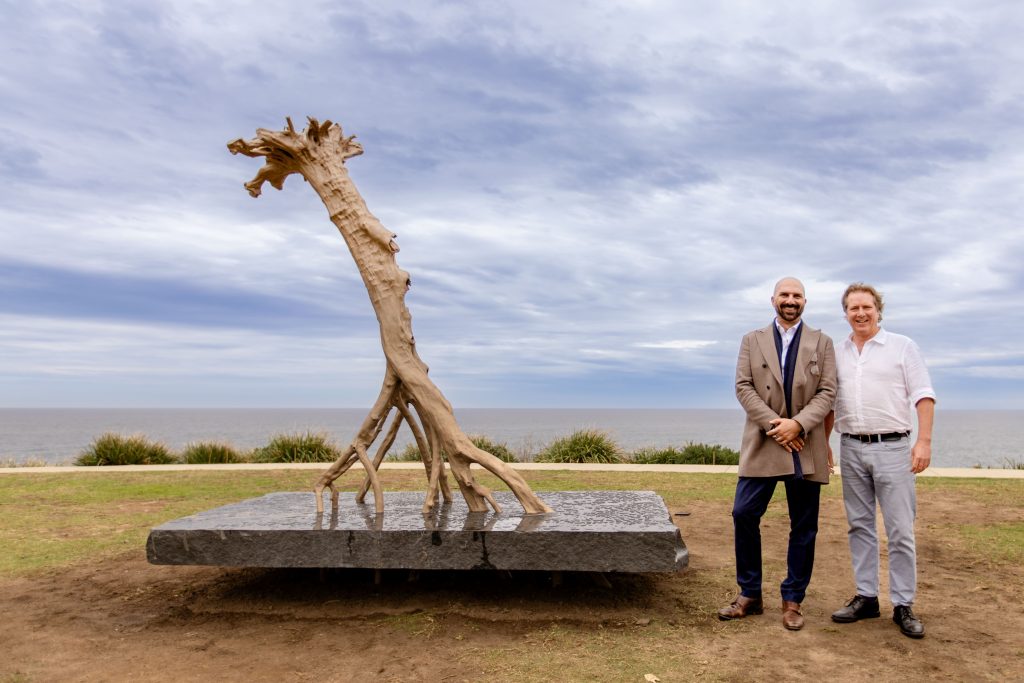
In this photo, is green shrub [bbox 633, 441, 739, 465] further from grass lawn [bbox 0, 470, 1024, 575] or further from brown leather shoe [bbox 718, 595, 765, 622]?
brown leather shoe [bbox 718, 595, 765, 622]

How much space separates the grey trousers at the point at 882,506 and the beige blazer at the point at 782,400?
0.93 ft

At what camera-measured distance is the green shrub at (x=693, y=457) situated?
51.7ft

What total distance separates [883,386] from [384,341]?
333 centimetres

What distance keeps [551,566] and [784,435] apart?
1.60 meters

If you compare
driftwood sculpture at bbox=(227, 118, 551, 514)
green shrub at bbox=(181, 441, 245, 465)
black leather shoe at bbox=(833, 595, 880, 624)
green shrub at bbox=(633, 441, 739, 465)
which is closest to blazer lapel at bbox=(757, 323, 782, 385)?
black leather shoe at bbox=(833, 595, 880, 624)

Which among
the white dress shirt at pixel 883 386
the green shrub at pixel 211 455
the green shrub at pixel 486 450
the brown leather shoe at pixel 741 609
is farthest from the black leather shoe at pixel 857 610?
the green shrub at pixel 211 455

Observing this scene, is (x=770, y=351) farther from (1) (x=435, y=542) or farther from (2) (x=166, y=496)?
(2) (x=166, y=496)

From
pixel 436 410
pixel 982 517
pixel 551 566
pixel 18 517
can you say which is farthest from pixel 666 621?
pixel 18 517

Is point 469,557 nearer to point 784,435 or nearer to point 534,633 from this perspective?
point 534,633

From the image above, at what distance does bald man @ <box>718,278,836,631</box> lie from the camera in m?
4.62

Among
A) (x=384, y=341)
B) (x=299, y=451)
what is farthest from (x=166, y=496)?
(x=384, y=341)

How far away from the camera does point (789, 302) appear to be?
479cm

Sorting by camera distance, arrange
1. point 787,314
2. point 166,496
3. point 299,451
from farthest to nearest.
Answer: point 299,451 → point 166,496 → point 787,314

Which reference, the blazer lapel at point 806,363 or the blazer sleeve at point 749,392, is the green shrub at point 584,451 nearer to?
the blazer sleeve at point 749,392
